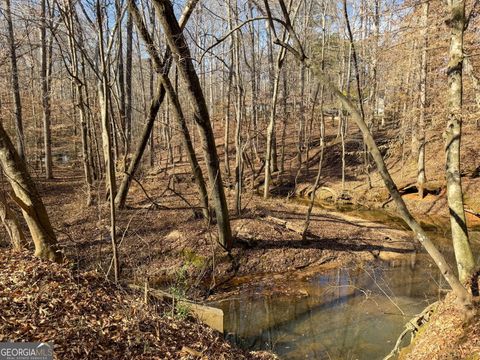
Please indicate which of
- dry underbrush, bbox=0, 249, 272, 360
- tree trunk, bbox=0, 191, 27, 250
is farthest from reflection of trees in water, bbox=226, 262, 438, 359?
tree trunk, bbox=0, 191, 27, 250

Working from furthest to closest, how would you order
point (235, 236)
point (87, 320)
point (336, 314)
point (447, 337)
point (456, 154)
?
point (235, 236), point (336, 314), point (456, 154), point (447, 337), point (87, 320)

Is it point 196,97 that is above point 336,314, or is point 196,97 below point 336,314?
above

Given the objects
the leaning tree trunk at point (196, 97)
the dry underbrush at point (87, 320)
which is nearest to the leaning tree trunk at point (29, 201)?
the dry underbrush at point (87, 320)

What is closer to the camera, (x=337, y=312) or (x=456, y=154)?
(x=456, y=154)

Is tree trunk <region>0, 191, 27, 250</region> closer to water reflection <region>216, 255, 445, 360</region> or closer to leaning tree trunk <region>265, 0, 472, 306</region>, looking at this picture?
water reflection <region>216, 255, 445, 360</region>

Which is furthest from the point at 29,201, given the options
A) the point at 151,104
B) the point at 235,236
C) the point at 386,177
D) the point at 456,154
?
the point at 456,154

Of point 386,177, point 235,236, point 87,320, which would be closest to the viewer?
point 87,320

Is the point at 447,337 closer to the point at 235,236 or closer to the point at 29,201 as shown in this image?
the point at 29,201

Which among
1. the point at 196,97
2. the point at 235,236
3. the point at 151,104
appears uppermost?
the point at 151,104

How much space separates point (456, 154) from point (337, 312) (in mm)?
4393

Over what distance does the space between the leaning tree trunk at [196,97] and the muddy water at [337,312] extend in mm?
2278

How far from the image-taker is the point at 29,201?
5.56 meters

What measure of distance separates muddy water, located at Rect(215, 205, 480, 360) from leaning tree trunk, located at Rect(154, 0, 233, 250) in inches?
89.7

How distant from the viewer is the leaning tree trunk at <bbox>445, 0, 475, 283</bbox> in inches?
211
